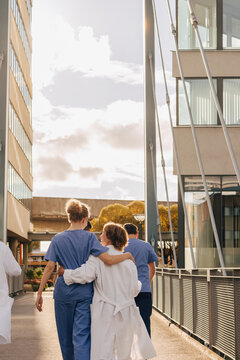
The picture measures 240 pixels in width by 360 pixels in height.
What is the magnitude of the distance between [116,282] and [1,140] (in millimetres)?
16154

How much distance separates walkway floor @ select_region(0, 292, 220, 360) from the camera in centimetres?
1145

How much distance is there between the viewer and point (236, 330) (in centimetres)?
1002

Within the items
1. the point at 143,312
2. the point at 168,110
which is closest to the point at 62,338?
the point at 143,312

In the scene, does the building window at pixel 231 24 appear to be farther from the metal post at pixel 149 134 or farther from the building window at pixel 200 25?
the metal post at pixel 149 134

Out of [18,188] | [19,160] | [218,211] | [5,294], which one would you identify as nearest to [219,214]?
[218,211]

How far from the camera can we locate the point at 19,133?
4975 centimetres

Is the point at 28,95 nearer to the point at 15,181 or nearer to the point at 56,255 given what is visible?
the point at 15,181

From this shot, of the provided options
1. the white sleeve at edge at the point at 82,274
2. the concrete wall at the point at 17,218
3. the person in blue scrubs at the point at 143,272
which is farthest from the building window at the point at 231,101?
the white sleeve at edge at the point at 82,274

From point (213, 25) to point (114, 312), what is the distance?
78.0ft

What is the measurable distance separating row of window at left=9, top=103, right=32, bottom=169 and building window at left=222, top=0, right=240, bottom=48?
1684cm

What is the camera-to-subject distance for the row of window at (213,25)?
30.0 metres

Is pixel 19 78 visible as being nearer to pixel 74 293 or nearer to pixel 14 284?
pixel 14 284

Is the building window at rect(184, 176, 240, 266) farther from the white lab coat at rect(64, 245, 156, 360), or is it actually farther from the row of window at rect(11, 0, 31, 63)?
the row of window at rect(11, 0, 31, 63)

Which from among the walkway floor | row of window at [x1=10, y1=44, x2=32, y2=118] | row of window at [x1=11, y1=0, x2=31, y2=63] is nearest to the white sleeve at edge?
the walkway floor
